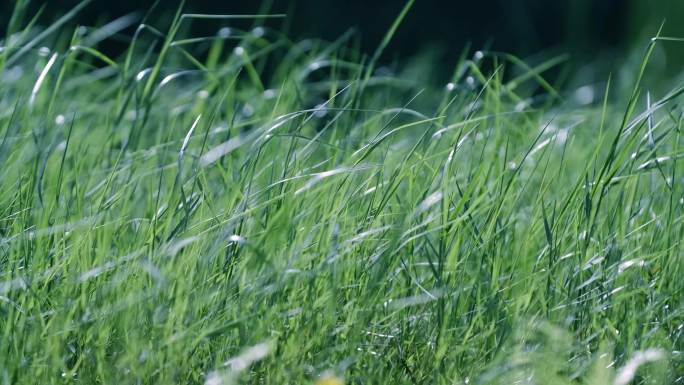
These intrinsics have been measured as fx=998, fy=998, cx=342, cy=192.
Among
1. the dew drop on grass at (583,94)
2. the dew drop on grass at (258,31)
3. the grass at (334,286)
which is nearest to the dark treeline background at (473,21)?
the dew drop on grass at (583,94)

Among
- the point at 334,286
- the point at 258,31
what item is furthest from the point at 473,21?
the point at 334,286

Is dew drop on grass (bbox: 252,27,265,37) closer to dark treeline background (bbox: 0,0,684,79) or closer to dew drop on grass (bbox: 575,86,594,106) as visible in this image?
dew drop on grass (bbox: 575,86,594,106)

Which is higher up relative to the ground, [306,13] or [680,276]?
[680,276]

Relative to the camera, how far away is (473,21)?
6914mm

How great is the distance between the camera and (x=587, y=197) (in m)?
1.87

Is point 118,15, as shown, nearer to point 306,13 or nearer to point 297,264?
point 306,13

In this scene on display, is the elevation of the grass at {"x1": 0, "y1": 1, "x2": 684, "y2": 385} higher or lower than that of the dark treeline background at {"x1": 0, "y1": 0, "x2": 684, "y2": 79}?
higher

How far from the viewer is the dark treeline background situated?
636cm

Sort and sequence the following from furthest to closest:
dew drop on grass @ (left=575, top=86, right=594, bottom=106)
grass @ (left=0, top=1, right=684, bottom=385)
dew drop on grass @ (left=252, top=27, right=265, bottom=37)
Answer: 1. dew drop on grass @ (left=575, top=86, right=594, bottom=106)
2. dew drop on grass @ (left=252, top=27, right=265, bottom=37)
3. grass @ (left=0, top=1, right=684, bottom=385)

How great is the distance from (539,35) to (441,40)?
0.89m

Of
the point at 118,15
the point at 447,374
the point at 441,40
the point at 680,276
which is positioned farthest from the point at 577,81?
the point at 447,374

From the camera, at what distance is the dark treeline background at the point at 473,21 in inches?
250

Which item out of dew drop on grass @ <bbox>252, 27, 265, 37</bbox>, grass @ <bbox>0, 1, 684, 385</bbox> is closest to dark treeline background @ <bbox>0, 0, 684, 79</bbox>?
dew drop on grass @ <bbox>252, 27, 265, 37</bbox>

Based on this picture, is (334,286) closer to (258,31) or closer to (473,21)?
(258,31)
